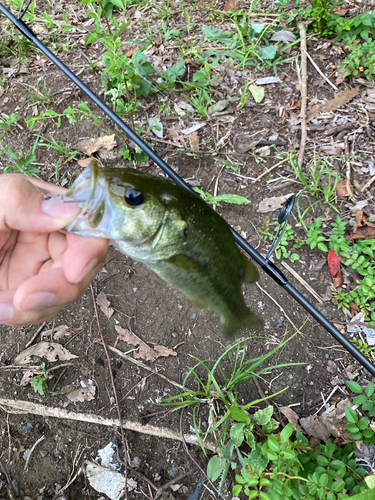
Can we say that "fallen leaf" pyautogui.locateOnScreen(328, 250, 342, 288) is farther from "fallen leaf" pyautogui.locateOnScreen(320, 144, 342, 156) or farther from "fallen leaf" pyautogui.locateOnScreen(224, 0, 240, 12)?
"fallen leaf" pyautogui.locateOnScreen(224, 0, 240, 12)

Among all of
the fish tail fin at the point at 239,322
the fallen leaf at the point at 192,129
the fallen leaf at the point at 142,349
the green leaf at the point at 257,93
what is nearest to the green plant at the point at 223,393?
the fish tail fin at the point at 239,322

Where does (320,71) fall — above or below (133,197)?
below

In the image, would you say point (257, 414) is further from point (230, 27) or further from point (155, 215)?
point (230, 27)

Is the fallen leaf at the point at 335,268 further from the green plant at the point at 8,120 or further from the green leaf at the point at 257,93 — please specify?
the green plant at the point at 8,120

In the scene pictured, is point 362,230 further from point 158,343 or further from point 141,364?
point 141,364

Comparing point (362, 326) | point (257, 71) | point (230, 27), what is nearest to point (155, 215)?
point (362, 326)

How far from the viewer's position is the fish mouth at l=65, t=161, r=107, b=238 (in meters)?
1.32

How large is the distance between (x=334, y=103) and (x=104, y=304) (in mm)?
2989

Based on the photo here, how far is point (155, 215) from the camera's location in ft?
4.72

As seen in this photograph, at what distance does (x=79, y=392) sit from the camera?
2.48m

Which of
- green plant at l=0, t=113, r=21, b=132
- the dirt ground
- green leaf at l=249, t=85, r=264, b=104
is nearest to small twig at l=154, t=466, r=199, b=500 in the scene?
the dirt ground

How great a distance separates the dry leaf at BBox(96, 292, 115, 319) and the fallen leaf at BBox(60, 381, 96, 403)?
0.55m

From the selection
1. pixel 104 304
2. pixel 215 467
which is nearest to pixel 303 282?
pixel 215 467

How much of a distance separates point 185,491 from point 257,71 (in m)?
3.97
